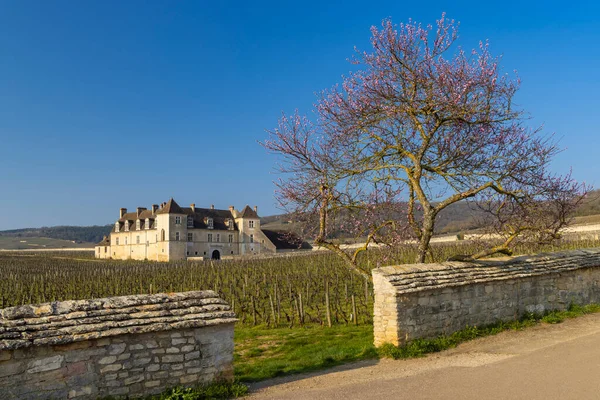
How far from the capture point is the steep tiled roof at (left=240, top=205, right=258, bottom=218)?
79700 mm

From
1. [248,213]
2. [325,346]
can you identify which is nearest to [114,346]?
[325,346]

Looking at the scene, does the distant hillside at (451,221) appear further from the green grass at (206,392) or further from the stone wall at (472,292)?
the green grass at (206,392)

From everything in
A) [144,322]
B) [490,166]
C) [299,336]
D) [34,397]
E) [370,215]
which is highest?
[490,166]

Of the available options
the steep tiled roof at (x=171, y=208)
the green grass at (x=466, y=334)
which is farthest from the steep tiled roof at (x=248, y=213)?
the green grass at (x=466, y=334)

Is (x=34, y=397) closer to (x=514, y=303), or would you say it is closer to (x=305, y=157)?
(x=305, y=157)

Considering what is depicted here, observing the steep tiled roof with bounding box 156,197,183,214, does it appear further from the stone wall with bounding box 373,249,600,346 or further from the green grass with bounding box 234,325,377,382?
the stone wall with bounding box 373,249,600,346

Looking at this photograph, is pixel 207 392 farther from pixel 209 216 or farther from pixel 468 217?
pixel 468 217

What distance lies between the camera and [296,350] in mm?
11633

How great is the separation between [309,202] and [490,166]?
16.1 feet

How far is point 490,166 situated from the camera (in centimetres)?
1222

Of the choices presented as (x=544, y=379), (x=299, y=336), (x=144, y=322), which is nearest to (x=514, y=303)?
(x=544, y=379)

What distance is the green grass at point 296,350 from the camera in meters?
9.59

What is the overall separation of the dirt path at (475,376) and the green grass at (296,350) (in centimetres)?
66

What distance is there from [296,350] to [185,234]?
62835mm
